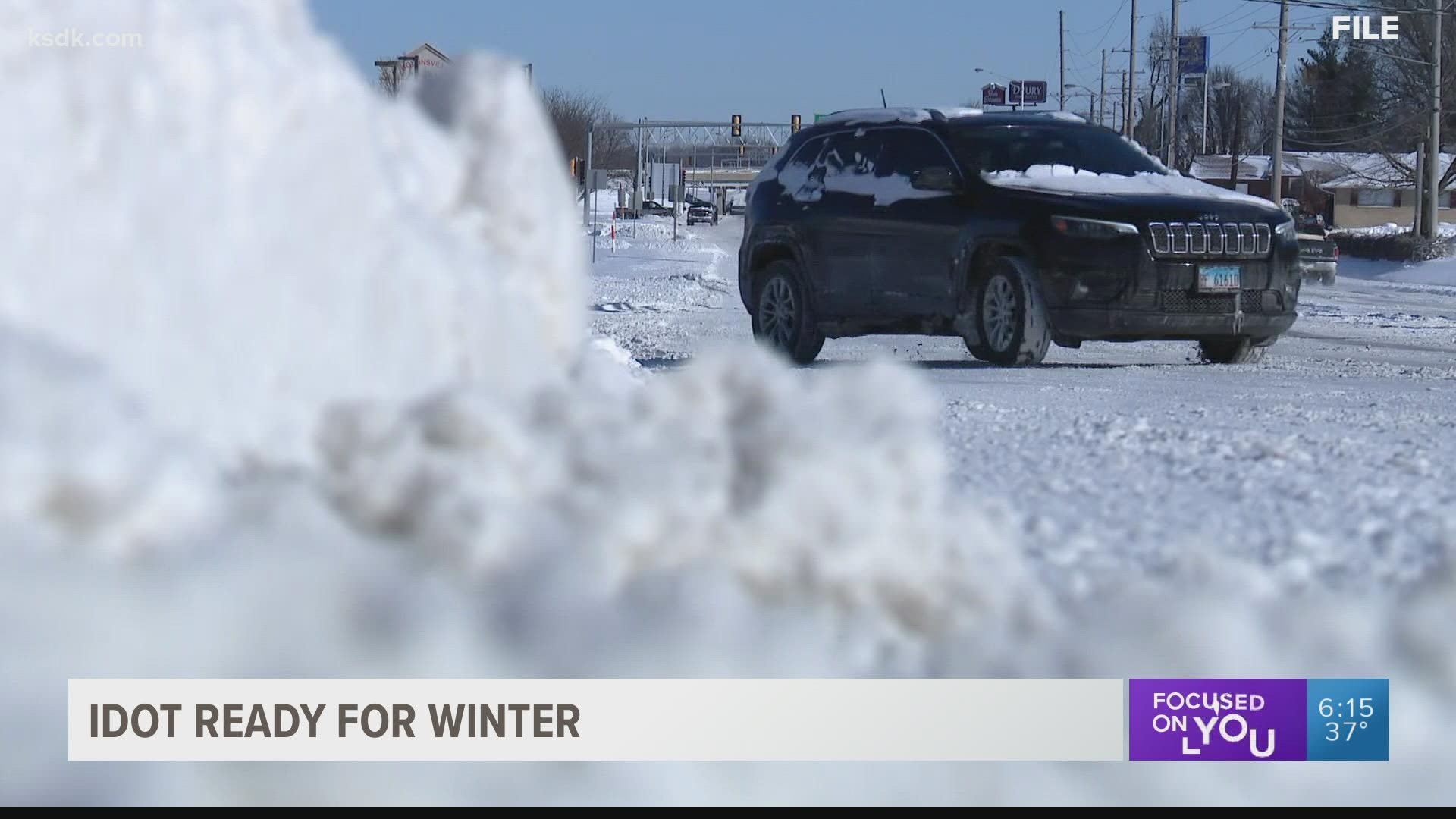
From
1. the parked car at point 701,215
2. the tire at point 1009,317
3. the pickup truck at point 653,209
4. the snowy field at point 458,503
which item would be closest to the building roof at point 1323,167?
the parked car at point 701,215

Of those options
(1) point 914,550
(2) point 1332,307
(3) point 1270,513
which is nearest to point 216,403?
(1) point 914,550

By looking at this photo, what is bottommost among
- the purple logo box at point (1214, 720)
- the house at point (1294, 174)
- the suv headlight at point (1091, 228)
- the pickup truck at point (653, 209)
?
the purple logo box at point (1214, 720)

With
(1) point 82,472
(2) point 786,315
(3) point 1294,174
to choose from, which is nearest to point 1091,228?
(2) point 786,315

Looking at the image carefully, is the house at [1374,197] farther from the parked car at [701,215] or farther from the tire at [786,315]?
the tire at [786,315]

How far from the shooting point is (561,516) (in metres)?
2.47

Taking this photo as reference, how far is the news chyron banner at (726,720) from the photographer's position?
2.03m

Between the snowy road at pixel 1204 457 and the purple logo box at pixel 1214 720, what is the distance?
433mm

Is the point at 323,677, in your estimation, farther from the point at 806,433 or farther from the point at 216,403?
the point at 806,433

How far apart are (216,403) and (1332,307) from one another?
60.9 feet

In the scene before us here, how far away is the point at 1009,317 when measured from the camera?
8.93 meters

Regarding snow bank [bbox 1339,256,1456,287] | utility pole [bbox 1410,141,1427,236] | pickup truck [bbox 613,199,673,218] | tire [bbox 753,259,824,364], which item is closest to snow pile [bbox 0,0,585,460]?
tire [bbox 753,259,824,364]

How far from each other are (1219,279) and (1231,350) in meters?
0.77

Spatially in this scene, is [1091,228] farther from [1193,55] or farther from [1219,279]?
[1193,55]

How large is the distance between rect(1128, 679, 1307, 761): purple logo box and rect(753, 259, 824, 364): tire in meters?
7.61
